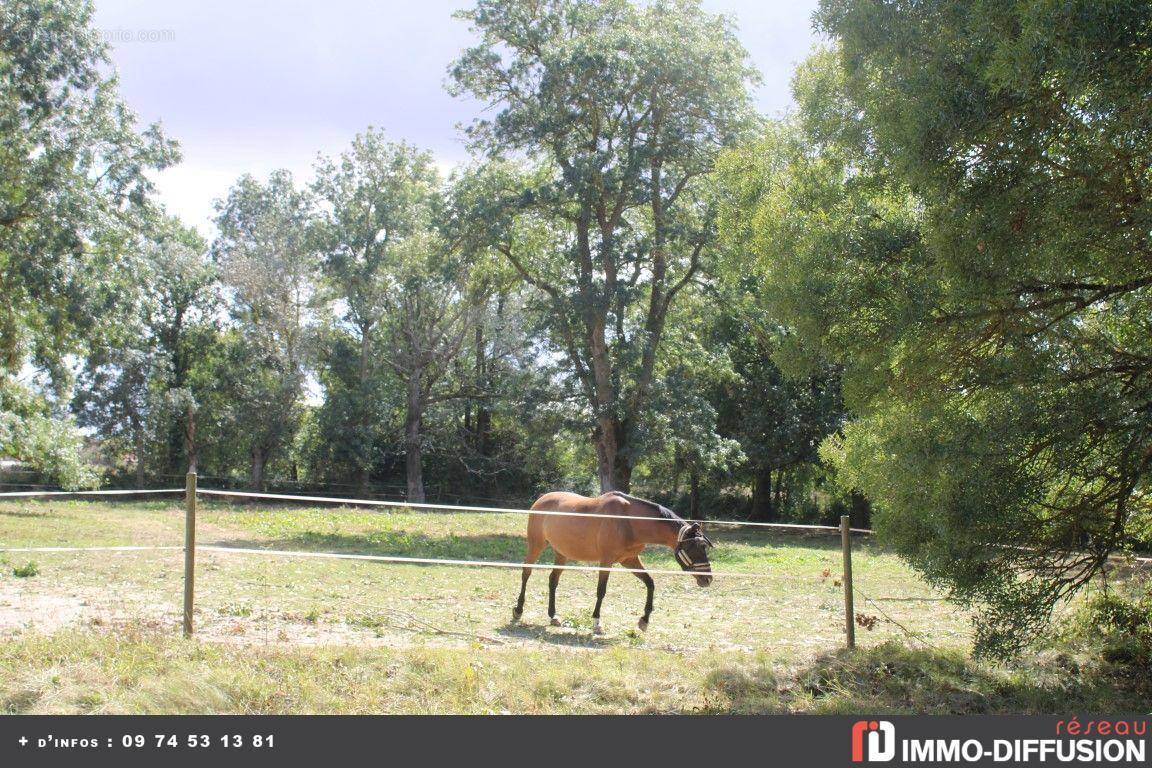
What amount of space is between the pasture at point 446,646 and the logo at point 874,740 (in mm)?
917

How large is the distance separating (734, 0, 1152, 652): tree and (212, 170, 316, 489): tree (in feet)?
101

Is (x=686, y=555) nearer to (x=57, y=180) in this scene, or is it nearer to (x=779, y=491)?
(x=57, y=180)

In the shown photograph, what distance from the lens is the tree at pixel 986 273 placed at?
18.0 ft

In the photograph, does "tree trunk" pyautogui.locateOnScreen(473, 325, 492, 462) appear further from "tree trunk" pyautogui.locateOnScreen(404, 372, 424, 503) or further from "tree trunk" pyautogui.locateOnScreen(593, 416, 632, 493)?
"tree trunk" pyautogui.locateOnScreen(593, 416, 632, 493)

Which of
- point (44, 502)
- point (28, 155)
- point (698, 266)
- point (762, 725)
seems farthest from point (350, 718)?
point (44, 502)

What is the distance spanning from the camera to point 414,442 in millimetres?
33875

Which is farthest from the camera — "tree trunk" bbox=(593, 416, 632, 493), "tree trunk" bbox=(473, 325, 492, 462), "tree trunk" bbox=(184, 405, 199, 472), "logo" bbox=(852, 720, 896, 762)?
"tree trunk" bbox=(184, 405, 199, 472)

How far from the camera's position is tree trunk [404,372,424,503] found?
33831 mm

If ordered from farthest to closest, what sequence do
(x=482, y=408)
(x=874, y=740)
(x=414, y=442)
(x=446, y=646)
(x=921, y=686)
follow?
(x=482, y=408) < (x=414, y=442) < (x=446, y=646) < (x=921, y=686) < (x=874, y=740)

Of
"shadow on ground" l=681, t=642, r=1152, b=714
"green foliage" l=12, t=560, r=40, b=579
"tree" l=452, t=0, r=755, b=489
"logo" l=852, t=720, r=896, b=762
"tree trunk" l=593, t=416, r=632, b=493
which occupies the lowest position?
"shadow on ground" l=681, t=642, r=1152, b=714

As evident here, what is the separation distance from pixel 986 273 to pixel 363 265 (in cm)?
3089

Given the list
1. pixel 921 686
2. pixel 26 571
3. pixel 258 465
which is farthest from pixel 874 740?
pixel 258 465

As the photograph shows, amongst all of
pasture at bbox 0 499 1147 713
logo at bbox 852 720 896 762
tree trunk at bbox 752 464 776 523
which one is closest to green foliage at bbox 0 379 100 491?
pasture at bbox 0 499 1147 713

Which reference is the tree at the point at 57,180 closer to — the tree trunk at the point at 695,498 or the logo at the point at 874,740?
the logo at the point at 874,740
